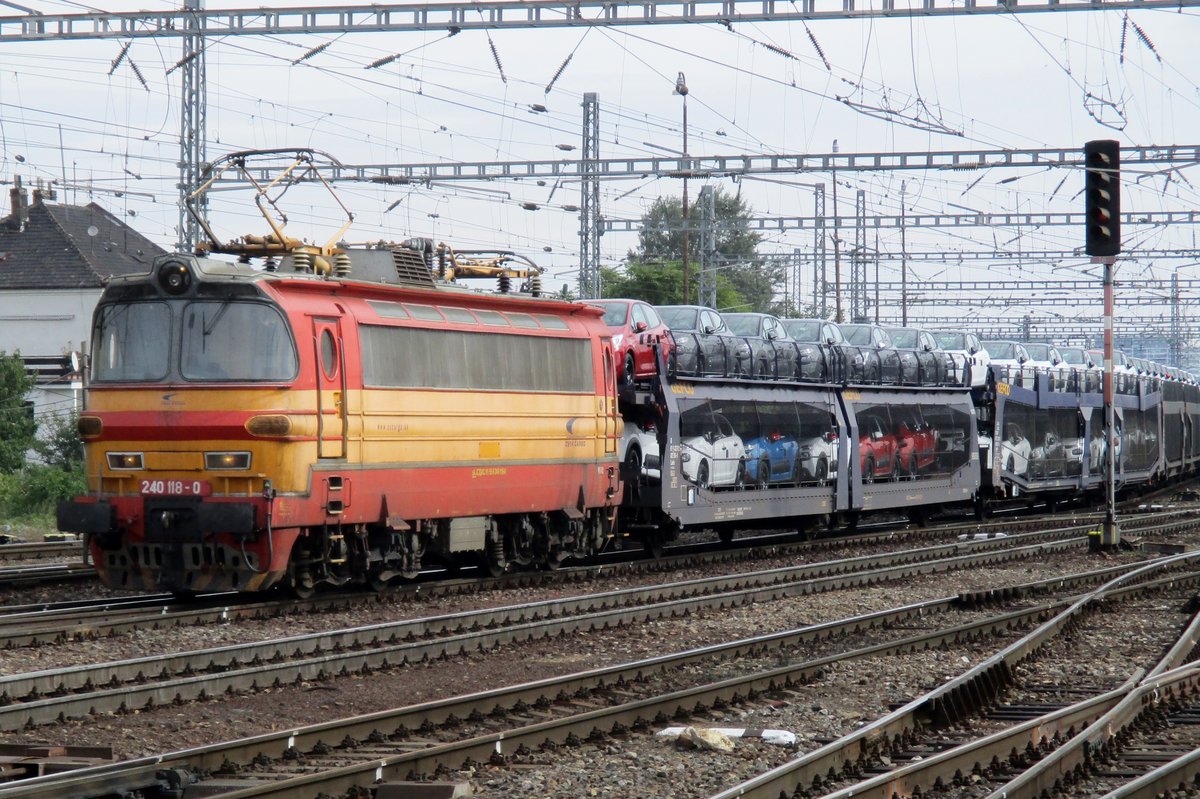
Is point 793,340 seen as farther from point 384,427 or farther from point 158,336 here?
point 158,336

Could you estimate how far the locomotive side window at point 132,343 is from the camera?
15.4 meters

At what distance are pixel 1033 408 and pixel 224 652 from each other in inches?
1071

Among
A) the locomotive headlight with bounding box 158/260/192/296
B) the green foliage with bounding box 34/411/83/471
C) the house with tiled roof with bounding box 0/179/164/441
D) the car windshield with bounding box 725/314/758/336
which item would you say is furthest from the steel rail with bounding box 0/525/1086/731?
the house with tiled roof with bounding box 0/179/164/441

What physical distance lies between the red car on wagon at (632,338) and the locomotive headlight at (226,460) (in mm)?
8030

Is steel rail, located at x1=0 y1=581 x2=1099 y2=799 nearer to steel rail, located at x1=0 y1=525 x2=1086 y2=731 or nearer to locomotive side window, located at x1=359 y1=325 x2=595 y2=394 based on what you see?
steel rail, located at x1=0 y1=525 x2=1086 y2=731

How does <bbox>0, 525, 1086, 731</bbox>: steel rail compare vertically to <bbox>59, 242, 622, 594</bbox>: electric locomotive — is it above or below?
below

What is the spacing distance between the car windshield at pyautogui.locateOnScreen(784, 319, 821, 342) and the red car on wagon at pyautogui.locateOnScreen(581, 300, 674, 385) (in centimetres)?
550

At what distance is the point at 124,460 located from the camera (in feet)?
50.4

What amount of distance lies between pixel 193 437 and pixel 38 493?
1711cm

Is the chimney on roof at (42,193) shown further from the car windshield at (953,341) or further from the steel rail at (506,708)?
the steel rail at (506,708)

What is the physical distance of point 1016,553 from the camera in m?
23.6

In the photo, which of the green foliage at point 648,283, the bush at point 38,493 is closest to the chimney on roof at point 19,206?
the green foliage at point 648,283

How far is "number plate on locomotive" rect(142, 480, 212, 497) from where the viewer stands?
14969 mm

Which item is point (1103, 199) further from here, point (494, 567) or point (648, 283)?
point (648, 283)
